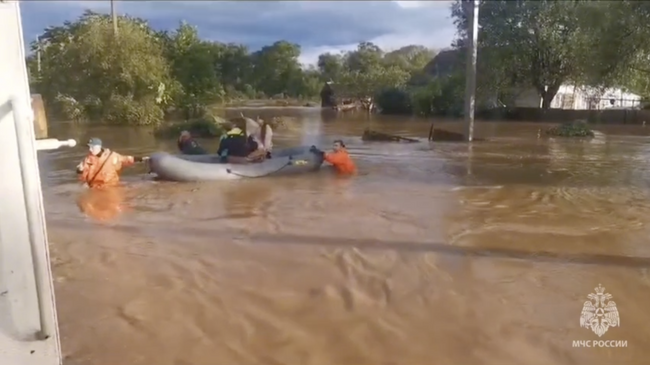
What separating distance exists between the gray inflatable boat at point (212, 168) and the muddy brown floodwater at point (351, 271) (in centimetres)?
19

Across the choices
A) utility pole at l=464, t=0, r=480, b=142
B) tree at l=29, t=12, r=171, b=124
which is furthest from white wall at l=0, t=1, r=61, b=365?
tree at l=29, t=12, r=171, b=124

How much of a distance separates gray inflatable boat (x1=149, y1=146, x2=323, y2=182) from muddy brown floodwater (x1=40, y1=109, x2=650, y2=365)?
190 mm

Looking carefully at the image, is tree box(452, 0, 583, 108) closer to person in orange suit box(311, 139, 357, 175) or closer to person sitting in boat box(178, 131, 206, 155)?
person in orange suit box(311, 139, 357, 175)

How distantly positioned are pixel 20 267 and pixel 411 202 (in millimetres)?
8029

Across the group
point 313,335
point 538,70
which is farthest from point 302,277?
point 538,70

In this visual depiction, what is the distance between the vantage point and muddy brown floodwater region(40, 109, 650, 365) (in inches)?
166

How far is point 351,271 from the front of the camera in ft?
19.0

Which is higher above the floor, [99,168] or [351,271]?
[99,168]

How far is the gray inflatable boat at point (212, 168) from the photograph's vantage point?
1059 cm

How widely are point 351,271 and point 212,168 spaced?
5.37 m

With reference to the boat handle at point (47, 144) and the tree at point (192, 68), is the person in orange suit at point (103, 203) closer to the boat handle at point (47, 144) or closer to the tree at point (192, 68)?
the boat handle at point (47, 144)

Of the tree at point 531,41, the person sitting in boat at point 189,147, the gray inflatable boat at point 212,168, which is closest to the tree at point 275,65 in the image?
the tree at point 531,41

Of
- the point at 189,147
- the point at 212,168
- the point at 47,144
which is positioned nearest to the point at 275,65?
the point at 189,147

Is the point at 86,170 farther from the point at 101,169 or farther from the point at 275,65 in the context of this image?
the point at 275,65
